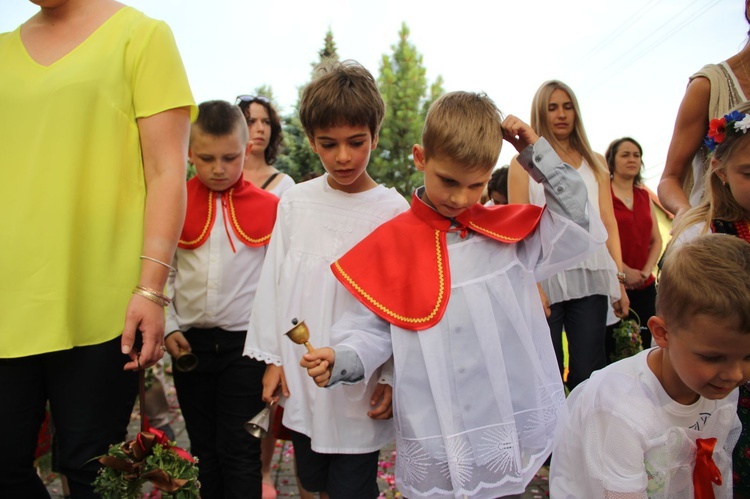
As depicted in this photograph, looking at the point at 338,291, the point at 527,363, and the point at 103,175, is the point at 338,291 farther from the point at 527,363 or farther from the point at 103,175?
the point at 103,175

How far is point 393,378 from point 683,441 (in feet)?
3.09

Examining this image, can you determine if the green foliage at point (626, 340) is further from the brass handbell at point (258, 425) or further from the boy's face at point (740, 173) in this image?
the brass handbell at point (258, 425)

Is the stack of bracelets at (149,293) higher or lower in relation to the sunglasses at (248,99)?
lower

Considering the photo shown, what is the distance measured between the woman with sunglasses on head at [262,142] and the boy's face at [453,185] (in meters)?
2.17

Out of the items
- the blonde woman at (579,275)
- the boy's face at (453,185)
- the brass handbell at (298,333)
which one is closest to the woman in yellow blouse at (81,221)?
the brass handbell at (298,333)

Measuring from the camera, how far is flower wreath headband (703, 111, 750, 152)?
206cm

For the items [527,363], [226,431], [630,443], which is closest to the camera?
[630,443]

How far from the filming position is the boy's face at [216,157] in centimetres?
312

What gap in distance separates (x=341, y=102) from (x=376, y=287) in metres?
0.74

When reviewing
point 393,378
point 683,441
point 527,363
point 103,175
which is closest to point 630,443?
point 683,441

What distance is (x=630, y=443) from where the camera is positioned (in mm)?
1766

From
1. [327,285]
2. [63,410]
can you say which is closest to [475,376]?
[327,285]

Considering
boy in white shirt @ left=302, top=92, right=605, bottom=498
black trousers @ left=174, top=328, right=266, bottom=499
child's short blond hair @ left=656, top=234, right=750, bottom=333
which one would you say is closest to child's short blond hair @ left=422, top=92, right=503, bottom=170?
boy in white shirt @ left=302, top=92, right=605, bottom=498

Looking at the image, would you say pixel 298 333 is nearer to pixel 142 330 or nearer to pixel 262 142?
pixel 142 330
